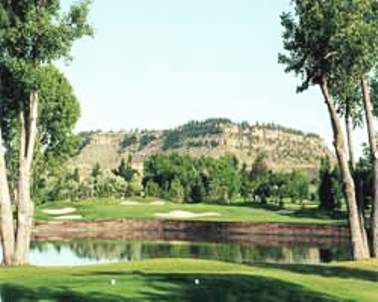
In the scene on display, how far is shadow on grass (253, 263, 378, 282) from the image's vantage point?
26.5 metres

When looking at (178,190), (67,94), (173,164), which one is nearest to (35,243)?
(67,94)

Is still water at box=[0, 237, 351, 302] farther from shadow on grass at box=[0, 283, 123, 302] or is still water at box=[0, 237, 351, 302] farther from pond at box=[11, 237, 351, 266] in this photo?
shadow on grass at box=[0, 283, 123, 302]

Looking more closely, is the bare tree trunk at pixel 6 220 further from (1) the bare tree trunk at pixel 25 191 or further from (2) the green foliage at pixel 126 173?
(2) the green foliage at pixel 126 173

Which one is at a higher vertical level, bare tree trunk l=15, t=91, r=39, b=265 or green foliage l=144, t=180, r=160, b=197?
green foliage l=144, t=180, r=160, b=197

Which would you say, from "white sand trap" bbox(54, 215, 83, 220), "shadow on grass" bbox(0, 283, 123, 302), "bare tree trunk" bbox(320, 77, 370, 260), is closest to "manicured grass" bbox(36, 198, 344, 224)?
"white sand trap" bbox(54, 215, 83, 220)

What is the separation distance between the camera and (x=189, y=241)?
66.8 meters

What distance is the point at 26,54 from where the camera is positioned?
3184cm

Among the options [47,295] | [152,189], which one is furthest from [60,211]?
[47,295]

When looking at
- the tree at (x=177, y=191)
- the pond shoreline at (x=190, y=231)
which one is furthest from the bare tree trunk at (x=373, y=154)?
the tree at (x=177, y=191)

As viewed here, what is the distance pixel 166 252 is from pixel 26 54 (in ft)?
79.1

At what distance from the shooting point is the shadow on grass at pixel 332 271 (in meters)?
26.5

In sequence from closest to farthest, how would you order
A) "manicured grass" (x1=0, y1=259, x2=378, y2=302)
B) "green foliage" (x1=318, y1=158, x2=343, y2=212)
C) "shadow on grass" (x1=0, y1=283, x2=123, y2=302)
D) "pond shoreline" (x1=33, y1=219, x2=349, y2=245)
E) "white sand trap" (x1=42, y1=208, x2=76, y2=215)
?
"shadow on grass" (x1=0, y1=283, x2=123, y2=302), "manicured grass" (x1=0, y1=259, x2=378, y2=302), "pond shoreline" (x1=33, y1=219, x2=349, y2=245), "white sand trap" (x1=42, y1=208, x2=76, y2=215), "green foliage" (x1=318, y1=158, x2=343, y2=212)

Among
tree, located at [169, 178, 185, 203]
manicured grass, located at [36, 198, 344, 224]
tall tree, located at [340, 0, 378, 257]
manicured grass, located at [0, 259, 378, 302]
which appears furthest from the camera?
tree, located at [169, 178, 185, 203]

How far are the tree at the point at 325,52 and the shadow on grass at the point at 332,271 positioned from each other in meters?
5.49
